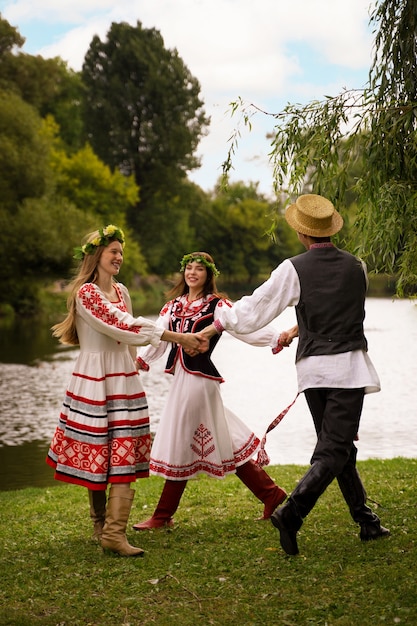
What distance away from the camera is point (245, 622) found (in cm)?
449

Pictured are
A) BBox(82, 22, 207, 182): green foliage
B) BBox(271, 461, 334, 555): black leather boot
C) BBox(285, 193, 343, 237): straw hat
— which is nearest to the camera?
BBox(271, 461, 334, 555): black leather boot

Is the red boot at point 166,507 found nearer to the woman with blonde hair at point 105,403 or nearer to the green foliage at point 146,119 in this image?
the woman with blonde hair at point 105,403

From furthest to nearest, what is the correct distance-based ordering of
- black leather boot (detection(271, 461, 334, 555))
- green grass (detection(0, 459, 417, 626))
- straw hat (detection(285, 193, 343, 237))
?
straw hat (detection(285, 193, 343, 237)) → black leather boot (detection(271, 461, 334, 555)) → green grass (detection(0, 459, 417, 626))

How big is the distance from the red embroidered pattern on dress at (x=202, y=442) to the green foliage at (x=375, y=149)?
1713 mm

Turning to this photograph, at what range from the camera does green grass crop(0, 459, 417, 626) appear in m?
4.60

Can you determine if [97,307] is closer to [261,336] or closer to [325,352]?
[261,336]

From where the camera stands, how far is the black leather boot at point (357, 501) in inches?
219

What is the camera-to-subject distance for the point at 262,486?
257 inches

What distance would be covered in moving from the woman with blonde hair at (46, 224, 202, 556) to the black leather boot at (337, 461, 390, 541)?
1338mm

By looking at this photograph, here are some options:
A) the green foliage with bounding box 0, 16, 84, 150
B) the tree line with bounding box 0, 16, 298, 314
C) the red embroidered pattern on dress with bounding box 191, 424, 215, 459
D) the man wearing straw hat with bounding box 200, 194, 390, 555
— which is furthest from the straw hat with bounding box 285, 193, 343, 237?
the green foliage with bounding box 0, 16, 84, 150

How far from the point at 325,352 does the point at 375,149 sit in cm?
200

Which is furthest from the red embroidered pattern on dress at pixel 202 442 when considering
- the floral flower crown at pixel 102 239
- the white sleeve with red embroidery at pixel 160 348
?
the floral flower crown at pixel 102 239

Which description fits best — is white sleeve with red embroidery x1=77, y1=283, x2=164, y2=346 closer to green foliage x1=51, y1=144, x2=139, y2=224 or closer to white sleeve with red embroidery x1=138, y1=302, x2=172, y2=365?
white sleeve with red embroidery x1=138, y1=302, x2=172, y2=365

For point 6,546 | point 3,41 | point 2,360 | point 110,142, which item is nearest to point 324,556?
point 6,546
